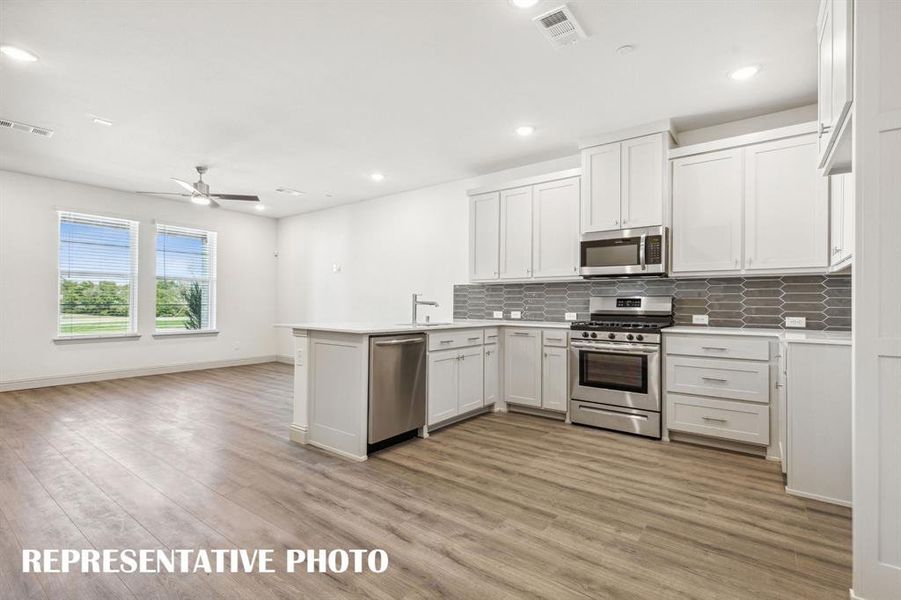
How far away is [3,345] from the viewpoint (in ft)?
17.9

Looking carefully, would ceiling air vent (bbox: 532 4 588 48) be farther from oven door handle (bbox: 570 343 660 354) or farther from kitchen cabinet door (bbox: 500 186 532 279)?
oven door handle (bbox: 570 343 660 354)

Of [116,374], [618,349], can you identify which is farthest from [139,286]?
Result: [618,349]

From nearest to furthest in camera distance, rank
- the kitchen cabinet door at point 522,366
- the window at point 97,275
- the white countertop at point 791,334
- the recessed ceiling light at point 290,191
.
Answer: the white countertop at point 791,334, the kitchen cabinet door at point 522,366, the window at point 97,275, the recessed ceiling light at point 290,191

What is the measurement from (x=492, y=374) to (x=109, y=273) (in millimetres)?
5940

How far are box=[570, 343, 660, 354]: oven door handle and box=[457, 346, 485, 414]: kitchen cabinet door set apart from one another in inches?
38.1

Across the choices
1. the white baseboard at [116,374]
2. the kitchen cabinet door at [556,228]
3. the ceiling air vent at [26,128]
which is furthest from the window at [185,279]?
the kitchen cabinet door at [556,228]

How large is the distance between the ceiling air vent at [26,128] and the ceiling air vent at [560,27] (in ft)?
15.7

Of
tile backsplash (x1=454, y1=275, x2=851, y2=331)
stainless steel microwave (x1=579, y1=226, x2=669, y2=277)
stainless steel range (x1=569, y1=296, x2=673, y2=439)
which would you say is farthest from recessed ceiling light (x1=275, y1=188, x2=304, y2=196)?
stainless steel range (x1=569, y1=296, x2=673, y2=439)

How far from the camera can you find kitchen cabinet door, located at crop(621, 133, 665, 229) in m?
3.90

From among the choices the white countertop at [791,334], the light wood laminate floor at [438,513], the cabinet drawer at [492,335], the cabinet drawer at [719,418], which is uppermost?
the white countertop at [791,334]

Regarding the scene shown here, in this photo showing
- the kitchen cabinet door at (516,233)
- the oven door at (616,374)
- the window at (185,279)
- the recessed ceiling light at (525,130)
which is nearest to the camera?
the oven door at (616,374)

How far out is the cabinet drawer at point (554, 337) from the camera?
4312 mm

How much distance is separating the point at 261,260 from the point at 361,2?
269 inches

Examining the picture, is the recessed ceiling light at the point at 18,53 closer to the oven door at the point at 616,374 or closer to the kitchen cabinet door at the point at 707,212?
the oven door at the point at 616,374
